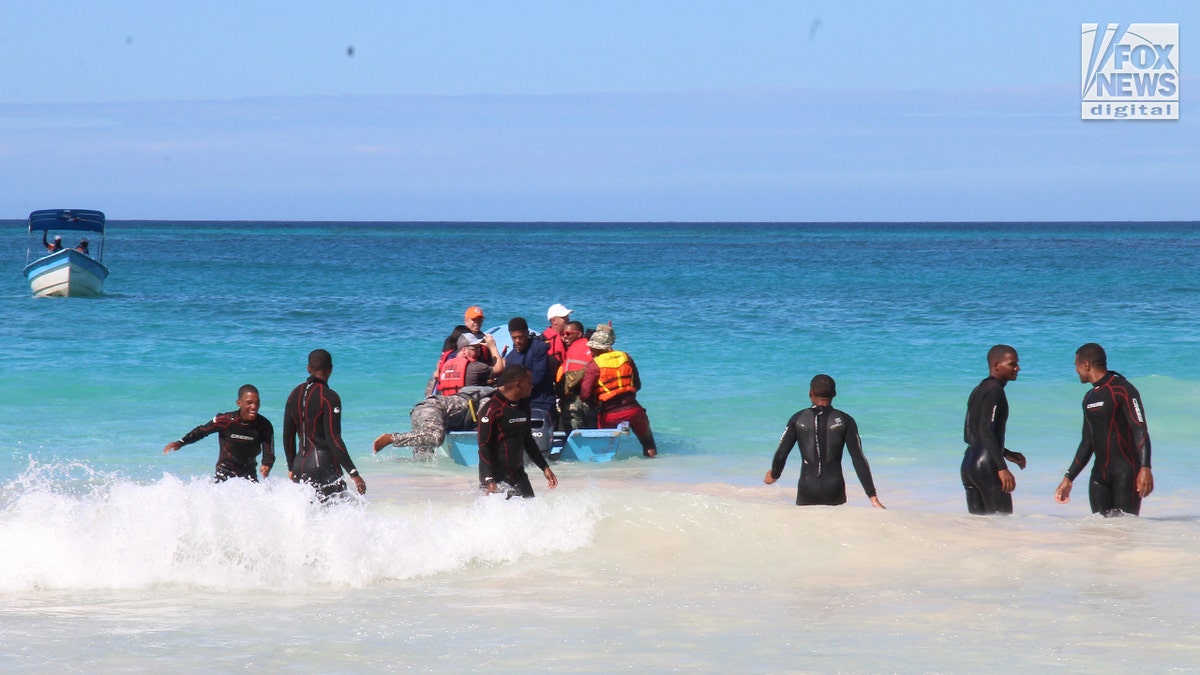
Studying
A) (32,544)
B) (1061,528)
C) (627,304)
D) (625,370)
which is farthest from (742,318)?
(32,544)

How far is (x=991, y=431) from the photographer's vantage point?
7.54 metres

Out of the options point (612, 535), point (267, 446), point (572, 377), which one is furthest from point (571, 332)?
point (267, 446)

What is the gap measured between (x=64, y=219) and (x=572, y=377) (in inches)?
854

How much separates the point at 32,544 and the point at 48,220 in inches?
967

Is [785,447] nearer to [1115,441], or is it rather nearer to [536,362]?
[1115,441]

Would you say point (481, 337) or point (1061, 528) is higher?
point (481, 337)

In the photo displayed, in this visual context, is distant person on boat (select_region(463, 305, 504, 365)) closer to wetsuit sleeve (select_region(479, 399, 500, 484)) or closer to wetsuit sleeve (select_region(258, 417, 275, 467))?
wetsuit sleeve (select_region(258, 417, 275, 467))

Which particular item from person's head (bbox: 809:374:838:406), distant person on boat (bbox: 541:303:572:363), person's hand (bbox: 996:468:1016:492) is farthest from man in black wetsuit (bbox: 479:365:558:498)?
distant person on boat (bbox: 541:303:572:363)

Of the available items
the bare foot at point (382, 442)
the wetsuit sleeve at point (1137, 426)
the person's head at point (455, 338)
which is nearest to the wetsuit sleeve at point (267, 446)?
the bare foot at point (382, 442)

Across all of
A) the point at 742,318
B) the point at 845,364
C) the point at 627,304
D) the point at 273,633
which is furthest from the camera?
the point at 627,304

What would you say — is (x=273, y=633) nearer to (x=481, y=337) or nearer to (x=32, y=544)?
(x=32, y=544)

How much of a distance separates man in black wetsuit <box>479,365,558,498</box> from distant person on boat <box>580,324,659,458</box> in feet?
14.6

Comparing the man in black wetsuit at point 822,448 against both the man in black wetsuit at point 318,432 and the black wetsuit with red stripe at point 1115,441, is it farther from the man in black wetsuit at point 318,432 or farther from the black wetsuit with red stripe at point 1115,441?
the man in black wetsuit at point 318,432

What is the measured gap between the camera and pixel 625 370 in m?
12.0
